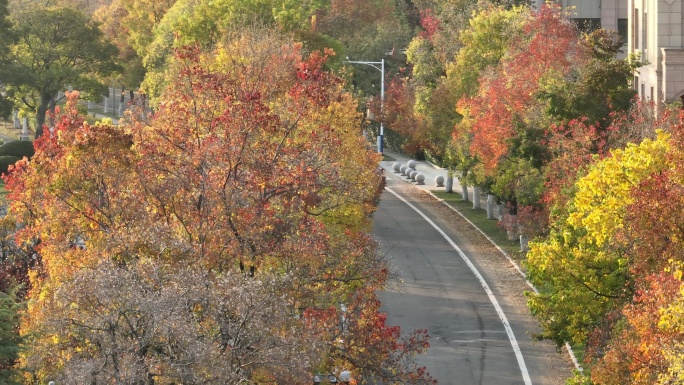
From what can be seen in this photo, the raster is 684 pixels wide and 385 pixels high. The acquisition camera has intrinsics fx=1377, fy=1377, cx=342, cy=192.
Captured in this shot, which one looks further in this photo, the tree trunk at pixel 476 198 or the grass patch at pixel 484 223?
the tree trunk at pixel 476 198

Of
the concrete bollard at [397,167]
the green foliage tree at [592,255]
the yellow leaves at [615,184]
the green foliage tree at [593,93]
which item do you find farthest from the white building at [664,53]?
the concrete bollard at [397,167]

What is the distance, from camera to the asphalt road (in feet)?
154

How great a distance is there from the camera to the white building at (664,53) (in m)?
59.0

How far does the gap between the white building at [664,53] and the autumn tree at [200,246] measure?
2282 cm

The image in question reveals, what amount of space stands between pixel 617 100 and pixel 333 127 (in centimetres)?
1215

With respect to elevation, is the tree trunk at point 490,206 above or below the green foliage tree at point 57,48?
below

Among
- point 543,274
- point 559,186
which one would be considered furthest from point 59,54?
point 543,274

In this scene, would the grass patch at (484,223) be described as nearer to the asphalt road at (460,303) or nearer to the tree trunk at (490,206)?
the tree trunk at (490,206)

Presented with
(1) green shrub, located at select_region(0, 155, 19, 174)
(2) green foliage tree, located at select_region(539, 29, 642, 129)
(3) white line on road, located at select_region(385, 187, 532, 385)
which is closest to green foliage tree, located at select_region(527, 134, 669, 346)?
(3) white line on road, located at select_region(385, 187, 532, 385)

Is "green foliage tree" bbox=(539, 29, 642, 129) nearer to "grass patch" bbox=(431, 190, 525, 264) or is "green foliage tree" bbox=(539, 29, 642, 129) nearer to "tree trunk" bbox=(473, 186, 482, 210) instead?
"grass patch" bbox=(431, 190, 525, 264)

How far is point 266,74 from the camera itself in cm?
5578

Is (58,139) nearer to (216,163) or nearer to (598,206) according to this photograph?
(216,163)

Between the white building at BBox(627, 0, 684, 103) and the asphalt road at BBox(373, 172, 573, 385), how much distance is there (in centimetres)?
1033

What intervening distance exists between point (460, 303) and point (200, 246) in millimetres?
26802
